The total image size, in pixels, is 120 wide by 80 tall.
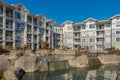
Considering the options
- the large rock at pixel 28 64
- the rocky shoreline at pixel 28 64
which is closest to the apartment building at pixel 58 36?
the rocky shoreline at pixel 28 64

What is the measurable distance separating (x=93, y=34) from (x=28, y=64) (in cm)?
3626

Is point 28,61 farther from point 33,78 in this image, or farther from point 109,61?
point 109,61

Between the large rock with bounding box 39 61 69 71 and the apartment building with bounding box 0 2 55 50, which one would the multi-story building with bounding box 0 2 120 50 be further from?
the large rock with bounding box 39 61 69 71

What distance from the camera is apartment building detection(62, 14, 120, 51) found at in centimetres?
5050

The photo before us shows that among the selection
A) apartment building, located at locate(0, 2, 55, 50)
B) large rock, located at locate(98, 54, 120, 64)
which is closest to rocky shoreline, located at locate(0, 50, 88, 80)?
large rock, located at locate(98, 54, 120, 64)

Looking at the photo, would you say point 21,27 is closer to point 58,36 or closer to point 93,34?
point 58,36

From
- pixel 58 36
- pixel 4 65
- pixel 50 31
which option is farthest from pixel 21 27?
pixel 4 65

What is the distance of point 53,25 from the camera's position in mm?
61781

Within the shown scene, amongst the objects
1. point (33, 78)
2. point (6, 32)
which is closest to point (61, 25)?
point (6, 32)

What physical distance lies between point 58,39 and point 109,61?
3218cm

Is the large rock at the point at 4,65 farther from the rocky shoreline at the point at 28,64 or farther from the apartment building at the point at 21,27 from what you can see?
the apartment building at the point at 21,27

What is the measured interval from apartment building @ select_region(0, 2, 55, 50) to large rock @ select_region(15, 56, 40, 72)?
58.6ft

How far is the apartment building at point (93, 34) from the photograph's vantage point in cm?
5050

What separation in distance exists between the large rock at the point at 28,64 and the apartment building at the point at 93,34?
2983cm
